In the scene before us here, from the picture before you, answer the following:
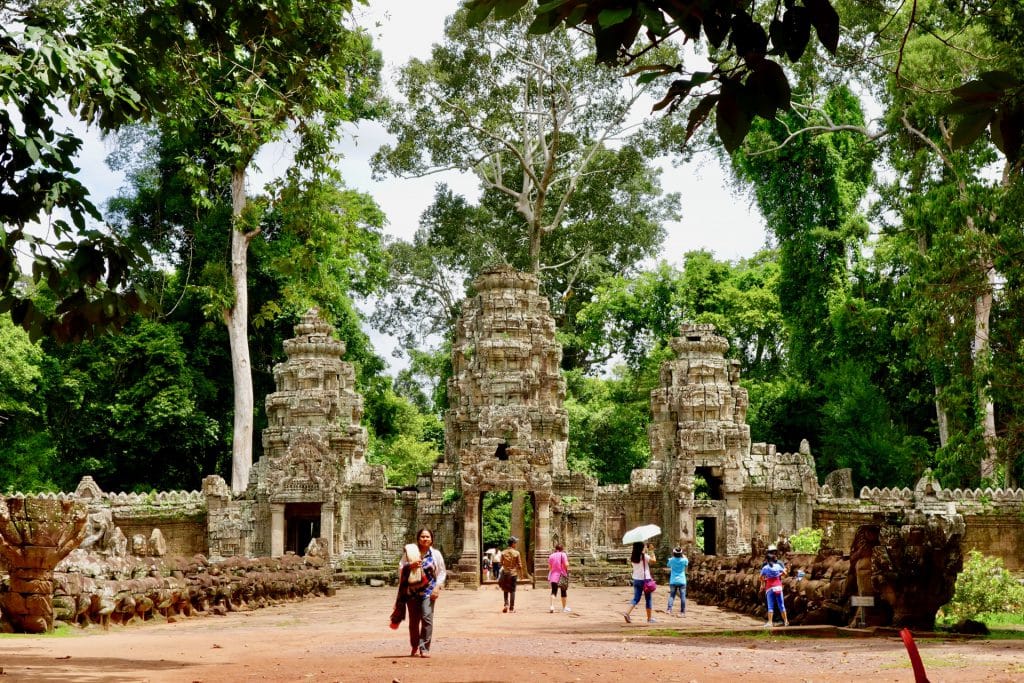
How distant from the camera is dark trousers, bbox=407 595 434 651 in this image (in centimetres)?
1102

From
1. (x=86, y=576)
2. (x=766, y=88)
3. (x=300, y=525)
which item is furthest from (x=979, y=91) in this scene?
(x=300, y=525)

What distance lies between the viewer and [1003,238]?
18.1 meters

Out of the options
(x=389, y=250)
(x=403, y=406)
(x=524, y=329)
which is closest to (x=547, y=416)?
(x=524, y=329)

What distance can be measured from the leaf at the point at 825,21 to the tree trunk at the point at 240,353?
1217 inches

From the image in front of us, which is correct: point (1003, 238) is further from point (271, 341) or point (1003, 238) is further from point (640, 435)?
point (271, 341)

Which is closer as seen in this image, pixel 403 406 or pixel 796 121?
pixel 796 121

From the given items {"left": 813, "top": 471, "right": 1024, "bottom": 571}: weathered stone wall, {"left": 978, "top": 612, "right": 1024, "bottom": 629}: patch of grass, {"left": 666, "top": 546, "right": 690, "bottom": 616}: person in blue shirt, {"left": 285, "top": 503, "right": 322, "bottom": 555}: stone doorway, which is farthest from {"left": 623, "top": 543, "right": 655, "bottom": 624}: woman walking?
{"left": 285, "top": 503, "right": 322, "bottom": 555}: stone doorway

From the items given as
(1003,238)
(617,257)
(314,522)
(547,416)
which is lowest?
(314,522)

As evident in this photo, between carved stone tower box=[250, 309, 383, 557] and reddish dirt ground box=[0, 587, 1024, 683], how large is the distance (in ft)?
35.2

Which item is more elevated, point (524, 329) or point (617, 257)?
point (617, 257)

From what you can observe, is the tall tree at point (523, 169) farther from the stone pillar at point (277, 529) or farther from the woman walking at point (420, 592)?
the woman walking at point (420, 592)

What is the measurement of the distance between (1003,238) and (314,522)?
2317 cm

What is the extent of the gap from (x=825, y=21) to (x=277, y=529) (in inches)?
1067

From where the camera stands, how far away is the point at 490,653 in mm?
11609
